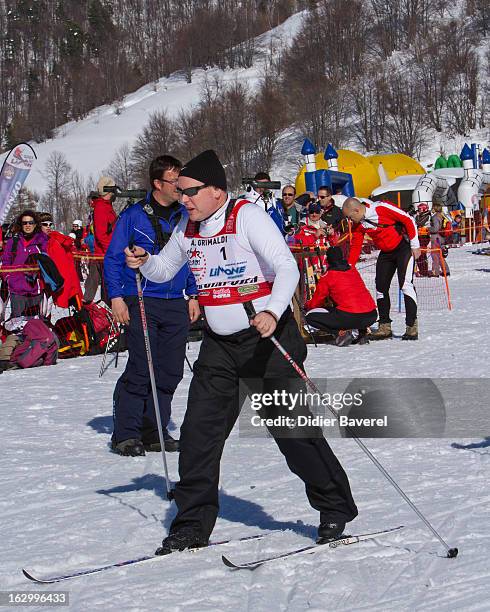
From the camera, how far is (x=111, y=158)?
7981 cm

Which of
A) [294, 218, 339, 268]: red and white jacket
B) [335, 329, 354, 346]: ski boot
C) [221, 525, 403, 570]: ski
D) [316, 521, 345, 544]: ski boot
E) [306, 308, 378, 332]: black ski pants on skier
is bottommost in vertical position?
[335, 329, 354, 346]: ski boot

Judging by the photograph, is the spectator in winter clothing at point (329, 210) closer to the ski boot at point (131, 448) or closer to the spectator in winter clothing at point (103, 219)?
the spectator in winter clothing at point (103, 219)

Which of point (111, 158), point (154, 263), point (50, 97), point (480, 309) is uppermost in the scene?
point (50, 97)

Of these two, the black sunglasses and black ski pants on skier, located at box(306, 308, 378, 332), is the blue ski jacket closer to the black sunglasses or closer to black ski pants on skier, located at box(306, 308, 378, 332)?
the black sunglasses

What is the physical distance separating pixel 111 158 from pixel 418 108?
25.8 meters

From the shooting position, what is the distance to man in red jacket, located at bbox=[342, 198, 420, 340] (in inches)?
410

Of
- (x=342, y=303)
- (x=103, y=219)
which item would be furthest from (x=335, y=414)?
(x=103, y=219)

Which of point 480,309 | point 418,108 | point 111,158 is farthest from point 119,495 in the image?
point 111,158

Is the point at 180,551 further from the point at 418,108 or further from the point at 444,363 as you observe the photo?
the point at 418,108

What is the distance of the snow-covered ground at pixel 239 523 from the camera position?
3439mm

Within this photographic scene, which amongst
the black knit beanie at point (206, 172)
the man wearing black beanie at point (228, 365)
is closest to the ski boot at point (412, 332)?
the man wearing black beanie at point (228, 365)

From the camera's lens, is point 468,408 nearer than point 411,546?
No

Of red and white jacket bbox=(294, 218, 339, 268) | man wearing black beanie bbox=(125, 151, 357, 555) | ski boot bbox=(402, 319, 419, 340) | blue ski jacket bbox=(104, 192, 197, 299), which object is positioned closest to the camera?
man wearing black beanie bbox=(125, 151, 357, 555)

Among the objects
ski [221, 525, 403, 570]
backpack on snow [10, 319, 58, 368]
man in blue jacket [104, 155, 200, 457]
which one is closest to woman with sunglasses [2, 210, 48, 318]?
backpack on snow [10, 319, 58, 368]
